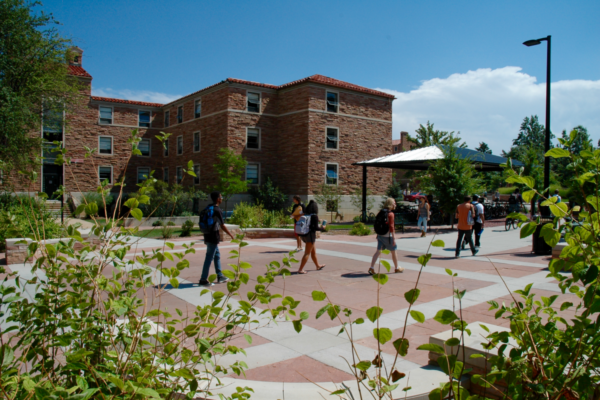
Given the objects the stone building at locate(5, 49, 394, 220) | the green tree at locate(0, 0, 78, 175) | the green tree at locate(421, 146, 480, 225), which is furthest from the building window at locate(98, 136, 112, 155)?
the green tree at locate(421, 146, 480, 225)

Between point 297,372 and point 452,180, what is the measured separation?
1759cm

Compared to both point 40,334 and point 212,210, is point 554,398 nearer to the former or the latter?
point 40,334

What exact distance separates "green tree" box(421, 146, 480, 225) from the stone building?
10.9m

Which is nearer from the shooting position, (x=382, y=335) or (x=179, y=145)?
(x=382, y=335)

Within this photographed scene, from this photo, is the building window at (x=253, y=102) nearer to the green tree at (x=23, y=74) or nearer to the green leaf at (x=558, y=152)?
the green tree at (x=23, y=74)

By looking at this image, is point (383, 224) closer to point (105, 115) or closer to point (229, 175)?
point (229, 175)

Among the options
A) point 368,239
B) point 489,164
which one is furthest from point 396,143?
point 368,239

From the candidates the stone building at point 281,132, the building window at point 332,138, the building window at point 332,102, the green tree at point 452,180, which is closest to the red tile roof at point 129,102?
the stone building at point 281,132

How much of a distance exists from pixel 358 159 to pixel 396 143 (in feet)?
183

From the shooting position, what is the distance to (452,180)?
19766mm

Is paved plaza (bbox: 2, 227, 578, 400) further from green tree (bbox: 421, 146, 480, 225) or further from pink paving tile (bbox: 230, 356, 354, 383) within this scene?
green tree (bbox: 421, 146, 480, 225)

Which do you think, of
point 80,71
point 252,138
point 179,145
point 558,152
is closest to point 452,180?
point 252,138

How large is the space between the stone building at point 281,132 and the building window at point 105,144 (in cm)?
12

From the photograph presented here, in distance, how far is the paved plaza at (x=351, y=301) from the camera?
3918 mm
